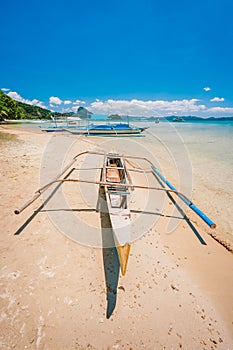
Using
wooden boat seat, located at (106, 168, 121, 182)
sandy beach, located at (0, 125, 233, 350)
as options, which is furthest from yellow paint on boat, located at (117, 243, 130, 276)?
wooden boat seat, located at (106, 168, 121, 182)

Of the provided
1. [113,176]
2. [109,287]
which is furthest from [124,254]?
[113,176]

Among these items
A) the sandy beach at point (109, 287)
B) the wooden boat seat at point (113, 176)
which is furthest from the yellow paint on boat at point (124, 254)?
the wooden boat seat at point (113, 176)

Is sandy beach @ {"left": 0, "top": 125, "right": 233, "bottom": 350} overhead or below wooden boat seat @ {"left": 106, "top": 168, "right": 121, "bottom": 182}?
below

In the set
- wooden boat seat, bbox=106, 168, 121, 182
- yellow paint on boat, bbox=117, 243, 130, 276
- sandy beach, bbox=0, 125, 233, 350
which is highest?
yellow paint on boat, bbox=117, 243, 130, 276

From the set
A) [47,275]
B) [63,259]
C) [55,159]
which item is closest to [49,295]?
[47,275]

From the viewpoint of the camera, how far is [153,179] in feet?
21.6

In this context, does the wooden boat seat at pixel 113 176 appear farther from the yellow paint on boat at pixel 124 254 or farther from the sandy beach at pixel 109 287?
the yellow paint on boat at pixel 124 254

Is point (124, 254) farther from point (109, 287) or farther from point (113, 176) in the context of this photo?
point (113, 176)

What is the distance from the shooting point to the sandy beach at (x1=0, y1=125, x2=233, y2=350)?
1.76 meters

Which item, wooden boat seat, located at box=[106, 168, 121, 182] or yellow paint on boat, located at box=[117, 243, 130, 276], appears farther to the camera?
wooden boat seat, located at box=[106, 168, 121, 182]

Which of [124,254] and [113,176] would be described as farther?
[113,176]

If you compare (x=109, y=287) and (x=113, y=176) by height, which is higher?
(x=113, y=176)

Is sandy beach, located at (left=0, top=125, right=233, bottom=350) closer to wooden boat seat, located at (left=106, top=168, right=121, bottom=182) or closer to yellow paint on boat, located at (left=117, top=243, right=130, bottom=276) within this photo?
yellow paint on boat, located at (left=117, top=243, right=130, bottom=276)

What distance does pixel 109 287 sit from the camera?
2197 millimetres
